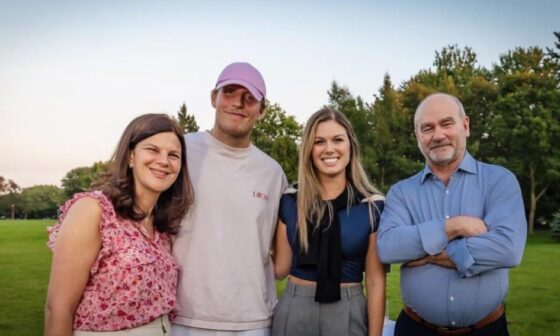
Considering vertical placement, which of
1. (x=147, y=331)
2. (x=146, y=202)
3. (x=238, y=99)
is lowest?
(x=147, y=331)

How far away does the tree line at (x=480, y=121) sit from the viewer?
39812 mm

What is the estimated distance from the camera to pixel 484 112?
156 feet

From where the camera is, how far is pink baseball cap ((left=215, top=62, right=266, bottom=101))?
442 centimetres

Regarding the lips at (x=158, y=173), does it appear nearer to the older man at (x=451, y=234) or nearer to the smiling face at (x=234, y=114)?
the smiling face at (x=234, y=114)

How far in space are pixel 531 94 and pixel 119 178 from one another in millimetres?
42216

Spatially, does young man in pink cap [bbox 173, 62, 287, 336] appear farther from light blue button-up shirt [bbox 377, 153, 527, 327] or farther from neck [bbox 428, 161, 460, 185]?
neck [bbox 428, 161, 460, 185]

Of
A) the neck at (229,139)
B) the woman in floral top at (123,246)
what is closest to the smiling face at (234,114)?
the neck at (229,139)

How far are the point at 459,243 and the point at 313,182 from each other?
1258 millimetres

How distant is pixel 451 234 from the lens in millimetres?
3922

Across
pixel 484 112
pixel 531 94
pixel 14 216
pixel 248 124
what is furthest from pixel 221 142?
pixel 14 216

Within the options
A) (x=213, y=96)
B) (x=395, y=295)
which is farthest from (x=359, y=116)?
(x=213, y=96)

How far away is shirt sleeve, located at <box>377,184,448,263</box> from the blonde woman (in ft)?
0.64

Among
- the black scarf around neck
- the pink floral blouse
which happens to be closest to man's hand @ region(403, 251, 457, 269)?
the black scarf around neck

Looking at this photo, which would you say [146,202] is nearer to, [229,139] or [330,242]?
[229,139]
